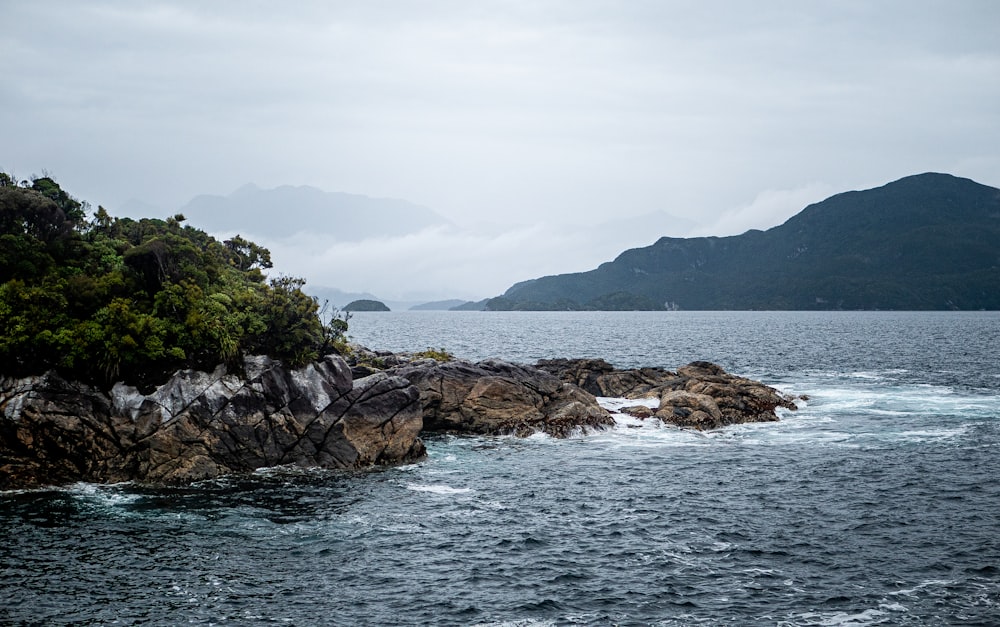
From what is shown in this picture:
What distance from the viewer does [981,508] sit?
36.7 metres

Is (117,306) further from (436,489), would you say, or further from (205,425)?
(436,489)

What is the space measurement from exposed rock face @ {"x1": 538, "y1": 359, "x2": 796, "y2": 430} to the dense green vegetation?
1292 inches

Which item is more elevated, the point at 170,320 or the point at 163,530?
the point at 170,320

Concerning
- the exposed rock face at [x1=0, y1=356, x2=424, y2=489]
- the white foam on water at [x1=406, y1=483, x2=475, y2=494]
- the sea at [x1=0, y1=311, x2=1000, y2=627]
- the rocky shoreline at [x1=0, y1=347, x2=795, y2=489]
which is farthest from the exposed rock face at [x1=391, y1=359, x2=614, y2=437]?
the white foam on water at [x1=406, y1=483, x2=475, y2=494]

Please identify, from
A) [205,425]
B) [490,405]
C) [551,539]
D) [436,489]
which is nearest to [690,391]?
[490,405]

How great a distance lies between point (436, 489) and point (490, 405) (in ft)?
64.1

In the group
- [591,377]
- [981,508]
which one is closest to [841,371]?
[591,377]

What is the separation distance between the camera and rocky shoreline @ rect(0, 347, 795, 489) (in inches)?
1597

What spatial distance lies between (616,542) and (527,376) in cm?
3231

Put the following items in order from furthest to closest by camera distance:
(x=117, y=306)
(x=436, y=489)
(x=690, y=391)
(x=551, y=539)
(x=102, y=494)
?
(x=690, y=391), (x=117, y=306), (x=436, y=489), (x=102, y=494), (x=551, y=539)

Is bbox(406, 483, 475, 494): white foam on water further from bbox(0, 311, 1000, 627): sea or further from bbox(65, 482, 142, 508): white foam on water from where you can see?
bbox(65, 482, 142, 508): white foam on water

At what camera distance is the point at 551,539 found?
33781mm

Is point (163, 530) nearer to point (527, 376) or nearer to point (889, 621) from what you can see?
point (889, 621)

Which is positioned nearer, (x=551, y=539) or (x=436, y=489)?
(x=551, y=539)
